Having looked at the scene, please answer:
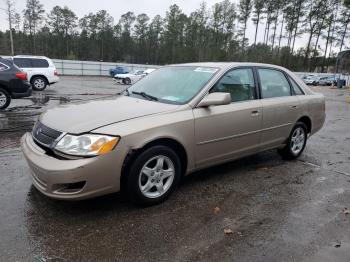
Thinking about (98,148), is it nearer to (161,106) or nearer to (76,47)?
(161,106)

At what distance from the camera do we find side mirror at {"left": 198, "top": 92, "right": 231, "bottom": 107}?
12.4ft

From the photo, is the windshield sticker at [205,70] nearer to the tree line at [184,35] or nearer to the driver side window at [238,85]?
the driver side window at [238,85]

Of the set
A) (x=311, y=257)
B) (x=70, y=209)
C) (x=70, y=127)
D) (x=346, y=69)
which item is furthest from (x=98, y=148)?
(x=346, y=69)

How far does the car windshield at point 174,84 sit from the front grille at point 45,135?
1327mm

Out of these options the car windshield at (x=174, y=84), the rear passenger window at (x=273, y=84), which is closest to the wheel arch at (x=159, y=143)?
the car windshield at (x=174, y=84)

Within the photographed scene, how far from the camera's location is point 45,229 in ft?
9.82

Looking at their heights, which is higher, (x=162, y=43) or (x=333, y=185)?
(x=162, y=43)

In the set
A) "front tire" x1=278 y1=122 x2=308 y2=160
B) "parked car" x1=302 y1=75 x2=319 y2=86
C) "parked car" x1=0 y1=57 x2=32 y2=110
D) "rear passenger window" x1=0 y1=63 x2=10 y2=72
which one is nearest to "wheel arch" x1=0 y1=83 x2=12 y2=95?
"parked car" x1=0 y1=57 x2=32 y2=110

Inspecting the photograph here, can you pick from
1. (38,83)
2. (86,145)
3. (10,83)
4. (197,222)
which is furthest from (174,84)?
(38,83)

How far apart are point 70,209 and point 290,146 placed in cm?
371

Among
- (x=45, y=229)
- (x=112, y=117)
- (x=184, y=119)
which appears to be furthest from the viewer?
(x=184, y=119)

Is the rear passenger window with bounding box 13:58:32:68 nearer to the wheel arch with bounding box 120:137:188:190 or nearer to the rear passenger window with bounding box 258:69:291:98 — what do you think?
the rear passenger window with bounding box 258:69:291:98

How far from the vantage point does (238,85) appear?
175 inches

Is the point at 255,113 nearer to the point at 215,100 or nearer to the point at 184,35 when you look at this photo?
the point at 215,100
